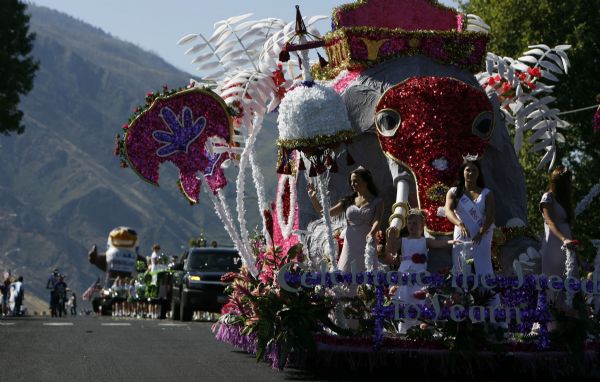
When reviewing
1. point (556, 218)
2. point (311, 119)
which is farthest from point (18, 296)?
point (556, 218)

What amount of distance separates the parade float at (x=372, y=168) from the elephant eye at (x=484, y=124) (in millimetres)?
28

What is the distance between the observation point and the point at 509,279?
1249cm

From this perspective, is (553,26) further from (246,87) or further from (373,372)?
(373,372)

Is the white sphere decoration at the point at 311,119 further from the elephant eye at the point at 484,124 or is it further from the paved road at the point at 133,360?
the elephant eye at the point at 484,124

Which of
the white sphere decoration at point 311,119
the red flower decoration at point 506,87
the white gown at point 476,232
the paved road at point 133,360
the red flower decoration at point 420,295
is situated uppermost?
the red flower decoration at point 506,87

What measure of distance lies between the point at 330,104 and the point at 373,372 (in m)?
2.71

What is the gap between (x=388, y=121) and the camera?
16047 mm

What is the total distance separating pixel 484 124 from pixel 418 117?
0.80m

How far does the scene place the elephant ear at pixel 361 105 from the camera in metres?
16.3

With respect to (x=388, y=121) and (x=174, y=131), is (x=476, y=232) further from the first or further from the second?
(x=174, y=131)

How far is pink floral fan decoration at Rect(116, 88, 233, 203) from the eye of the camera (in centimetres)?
1463

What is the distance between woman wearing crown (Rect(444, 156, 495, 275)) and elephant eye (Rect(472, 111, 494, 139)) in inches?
85.1

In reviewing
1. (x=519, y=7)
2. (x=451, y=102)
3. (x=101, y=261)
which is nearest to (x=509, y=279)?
(x=451, y=102)

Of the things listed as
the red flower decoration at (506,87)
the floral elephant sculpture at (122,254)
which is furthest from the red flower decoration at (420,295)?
the floral elephant sculpture at (122,254)
